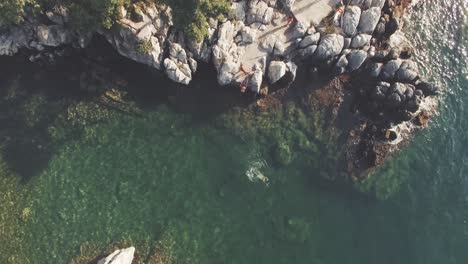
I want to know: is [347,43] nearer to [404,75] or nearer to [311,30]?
[311,30]

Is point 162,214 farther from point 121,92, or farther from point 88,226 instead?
point 121,92

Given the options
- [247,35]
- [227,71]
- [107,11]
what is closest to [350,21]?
[247,35]

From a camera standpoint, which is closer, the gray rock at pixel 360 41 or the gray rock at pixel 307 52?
the gray rock at pixel 307 52

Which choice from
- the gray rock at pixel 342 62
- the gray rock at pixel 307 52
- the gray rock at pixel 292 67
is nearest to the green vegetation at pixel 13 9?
the gray rock at pixel 292 67

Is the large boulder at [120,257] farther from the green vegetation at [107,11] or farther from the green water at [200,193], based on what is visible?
the green vegetation at [107,11]

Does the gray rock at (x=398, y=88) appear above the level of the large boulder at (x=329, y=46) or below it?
below

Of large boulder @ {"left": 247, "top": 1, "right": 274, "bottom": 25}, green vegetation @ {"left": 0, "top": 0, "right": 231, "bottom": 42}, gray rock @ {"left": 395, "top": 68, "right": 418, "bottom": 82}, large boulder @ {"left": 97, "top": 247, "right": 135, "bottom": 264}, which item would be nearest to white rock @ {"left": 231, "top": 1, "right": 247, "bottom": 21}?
large boulder @ {"left": 247, "top": 1, "right": 274, "bottom": 25}
